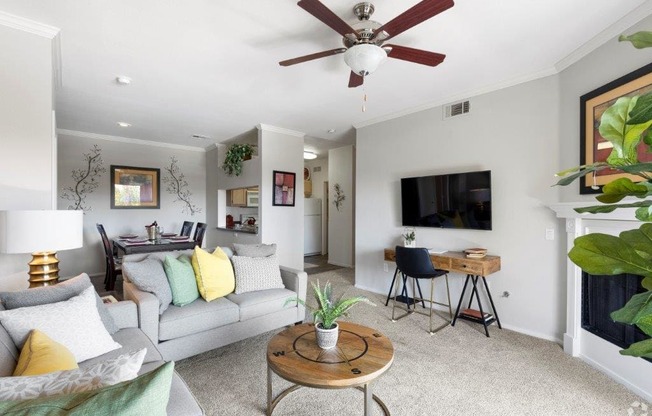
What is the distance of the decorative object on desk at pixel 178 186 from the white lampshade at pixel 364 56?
5.41 metres

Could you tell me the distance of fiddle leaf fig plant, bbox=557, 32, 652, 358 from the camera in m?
0.52

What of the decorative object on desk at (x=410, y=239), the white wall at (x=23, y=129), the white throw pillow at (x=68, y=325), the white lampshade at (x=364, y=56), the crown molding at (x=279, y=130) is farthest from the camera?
the crown molding at (x=279, y=130)

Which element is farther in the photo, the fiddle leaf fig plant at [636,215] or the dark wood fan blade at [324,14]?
the dark wood fan blade at [324,14]

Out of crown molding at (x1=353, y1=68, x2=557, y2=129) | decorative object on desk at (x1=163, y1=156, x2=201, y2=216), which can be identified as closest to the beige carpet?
crown molding at (x1=353, y1=68, x2=557, y2=129)

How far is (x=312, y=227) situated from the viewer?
800 cm

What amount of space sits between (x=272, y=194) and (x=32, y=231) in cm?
332

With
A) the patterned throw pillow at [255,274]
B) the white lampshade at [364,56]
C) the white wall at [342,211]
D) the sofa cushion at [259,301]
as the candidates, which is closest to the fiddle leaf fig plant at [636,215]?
the white lampshade at [364,56]

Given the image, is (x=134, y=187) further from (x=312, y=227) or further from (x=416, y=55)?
(x=416, y=55)

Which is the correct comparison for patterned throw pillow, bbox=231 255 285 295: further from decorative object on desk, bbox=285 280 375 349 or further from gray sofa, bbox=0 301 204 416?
decorative object on desk, bbox=285 280 375 349

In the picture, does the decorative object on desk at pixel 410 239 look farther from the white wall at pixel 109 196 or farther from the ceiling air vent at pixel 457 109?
the white wall at pixel 109 196

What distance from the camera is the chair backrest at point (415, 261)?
3244 mm

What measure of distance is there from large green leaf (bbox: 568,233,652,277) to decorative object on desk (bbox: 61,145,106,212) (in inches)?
265

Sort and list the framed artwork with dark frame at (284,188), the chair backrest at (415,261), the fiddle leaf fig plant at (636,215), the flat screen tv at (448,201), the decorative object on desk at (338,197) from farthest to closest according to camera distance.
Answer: the decorative object on desk at (338,197) → the framed artwork with dark frame at (284,188) → the flat screen tv at (448,201) → the chair backrest at (415,261) → the fiddle leaf fig plant at (636,215)

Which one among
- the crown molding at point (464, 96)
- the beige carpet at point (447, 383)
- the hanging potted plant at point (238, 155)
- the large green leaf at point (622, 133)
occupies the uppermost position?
the crown molding at point (464, 96)
